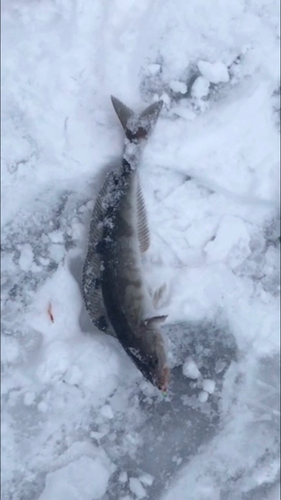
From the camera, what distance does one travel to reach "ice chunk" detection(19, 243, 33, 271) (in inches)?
132

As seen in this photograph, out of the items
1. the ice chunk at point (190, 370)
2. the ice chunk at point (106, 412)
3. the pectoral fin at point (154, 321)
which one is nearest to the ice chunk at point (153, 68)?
the pectoral fin at point (154, 321)

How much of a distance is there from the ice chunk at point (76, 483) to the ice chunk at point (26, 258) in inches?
54.3

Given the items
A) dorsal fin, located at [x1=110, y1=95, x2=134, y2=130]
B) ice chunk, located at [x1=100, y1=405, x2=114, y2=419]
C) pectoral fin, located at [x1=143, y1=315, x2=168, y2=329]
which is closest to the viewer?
pectoral fin, located at [x1=143, y1=315, x2=168, y2=329]

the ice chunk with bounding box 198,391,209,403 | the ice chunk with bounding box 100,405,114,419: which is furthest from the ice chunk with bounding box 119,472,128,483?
the ice chunk with bounding box 198,391,209,403

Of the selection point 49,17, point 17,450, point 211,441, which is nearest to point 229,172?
point 49,17

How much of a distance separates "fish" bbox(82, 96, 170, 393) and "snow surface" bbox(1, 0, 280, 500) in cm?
17

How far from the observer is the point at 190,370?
333cm

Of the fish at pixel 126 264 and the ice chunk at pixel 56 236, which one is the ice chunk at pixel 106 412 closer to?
the fish at pixel 126 264

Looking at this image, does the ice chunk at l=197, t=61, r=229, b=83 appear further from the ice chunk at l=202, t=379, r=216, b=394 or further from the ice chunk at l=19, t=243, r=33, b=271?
the ice chunk at l=202, t=379, r=216, b=394

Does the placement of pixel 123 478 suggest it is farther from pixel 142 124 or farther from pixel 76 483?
pixel 142 124

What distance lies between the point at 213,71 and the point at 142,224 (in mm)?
1212

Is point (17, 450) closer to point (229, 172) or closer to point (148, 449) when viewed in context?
point (148, 449)

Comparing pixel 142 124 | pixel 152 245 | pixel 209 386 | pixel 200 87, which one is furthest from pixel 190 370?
pixel 200 87

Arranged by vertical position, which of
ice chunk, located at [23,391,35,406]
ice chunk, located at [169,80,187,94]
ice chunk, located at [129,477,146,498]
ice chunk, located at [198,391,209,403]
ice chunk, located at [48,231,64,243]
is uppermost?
ice chunk, located at [169,80,187,94]
